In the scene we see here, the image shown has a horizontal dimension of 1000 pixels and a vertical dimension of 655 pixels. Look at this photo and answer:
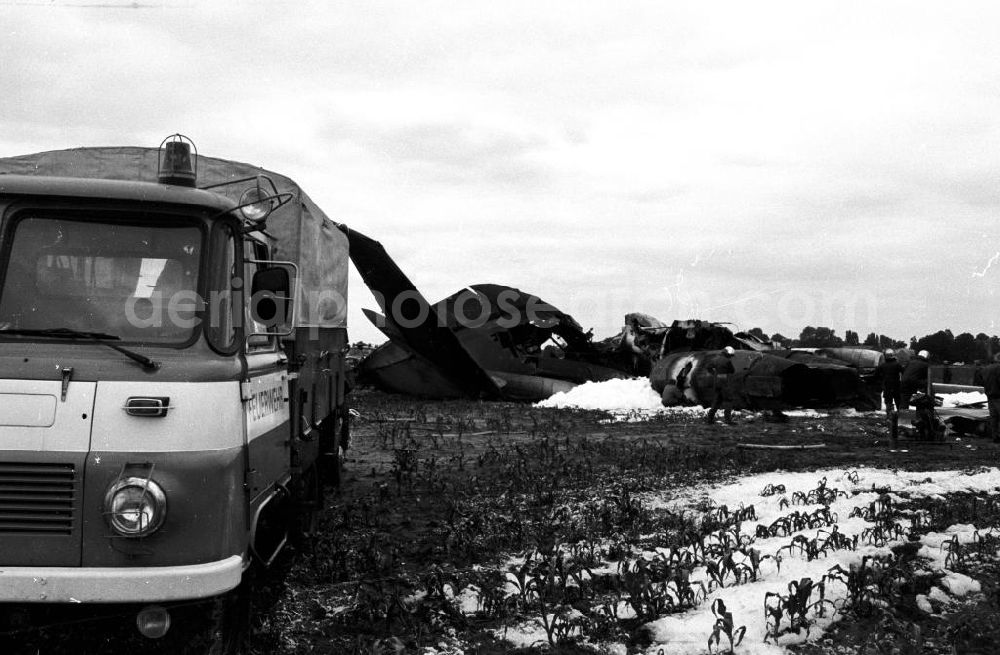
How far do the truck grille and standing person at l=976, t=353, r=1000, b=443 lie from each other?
48.7 ft

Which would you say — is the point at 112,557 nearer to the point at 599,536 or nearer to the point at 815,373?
the point at 599,536

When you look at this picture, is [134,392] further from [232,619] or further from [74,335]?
[232,619]

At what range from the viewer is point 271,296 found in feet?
16.2

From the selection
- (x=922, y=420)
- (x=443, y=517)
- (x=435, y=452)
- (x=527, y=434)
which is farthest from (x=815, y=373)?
(x=443, y=517)

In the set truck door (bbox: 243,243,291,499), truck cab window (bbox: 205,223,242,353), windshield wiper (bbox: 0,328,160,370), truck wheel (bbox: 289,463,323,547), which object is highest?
truck cab window (bbox: 205,223,242,353)

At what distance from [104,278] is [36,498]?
3.52 feet

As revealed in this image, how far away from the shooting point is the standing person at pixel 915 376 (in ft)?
53.8

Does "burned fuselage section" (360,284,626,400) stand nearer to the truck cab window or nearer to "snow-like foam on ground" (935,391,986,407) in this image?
"snow-like foam on ground" (935,391,986,407)

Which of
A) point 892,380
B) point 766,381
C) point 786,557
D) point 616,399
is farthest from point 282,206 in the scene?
point 616,399

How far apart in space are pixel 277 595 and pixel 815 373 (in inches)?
724

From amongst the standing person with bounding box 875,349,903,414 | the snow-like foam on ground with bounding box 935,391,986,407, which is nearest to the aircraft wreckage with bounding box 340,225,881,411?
the snow-like foam on ground with bounding box 935,391,986,407

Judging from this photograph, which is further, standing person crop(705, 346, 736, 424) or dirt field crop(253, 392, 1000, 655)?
standing person crop(705, 346, 736, 424)

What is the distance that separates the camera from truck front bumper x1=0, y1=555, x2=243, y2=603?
385 cm

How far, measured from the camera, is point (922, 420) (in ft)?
50.7
